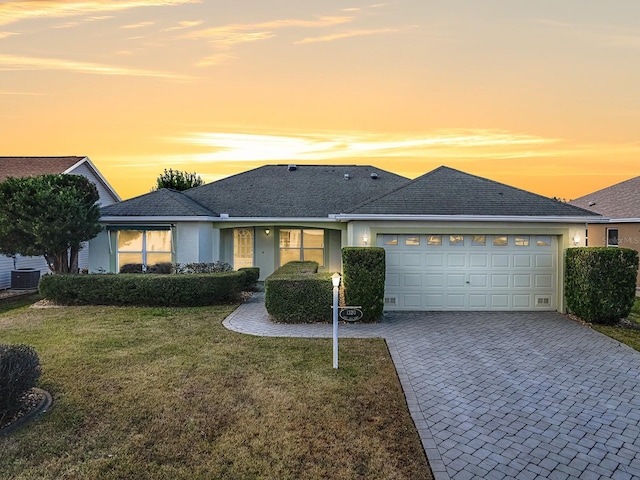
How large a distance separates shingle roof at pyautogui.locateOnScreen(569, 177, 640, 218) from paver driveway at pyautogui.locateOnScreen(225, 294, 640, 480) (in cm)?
1049

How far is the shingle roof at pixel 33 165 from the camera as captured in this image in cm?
1919

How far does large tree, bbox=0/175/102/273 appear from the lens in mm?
12781

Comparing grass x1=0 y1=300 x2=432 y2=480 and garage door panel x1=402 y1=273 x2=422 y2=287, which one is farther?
garage door panel x1=402 y1=273 x2=422 y2=287

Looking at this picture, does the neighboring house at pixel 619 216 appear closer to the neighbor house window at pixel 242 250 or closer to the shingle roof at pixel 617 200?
the shingle roof at pixel 617 200

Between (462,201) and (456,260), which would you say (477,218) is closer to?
(462,201)

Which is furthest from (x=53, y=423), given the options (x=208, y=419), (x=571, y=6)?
(x=571, y=6)

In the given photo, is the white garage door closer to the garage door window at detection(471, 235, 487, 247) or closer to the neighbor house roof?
the garage door window at detection(471, 235, 487, 247)

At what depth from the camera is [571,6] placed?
34.5 feet

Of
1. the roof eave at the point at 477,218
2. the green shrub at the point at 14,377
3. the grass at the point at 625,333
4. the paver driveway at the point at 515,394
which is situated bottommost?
the paver driveway at the point at 515,394

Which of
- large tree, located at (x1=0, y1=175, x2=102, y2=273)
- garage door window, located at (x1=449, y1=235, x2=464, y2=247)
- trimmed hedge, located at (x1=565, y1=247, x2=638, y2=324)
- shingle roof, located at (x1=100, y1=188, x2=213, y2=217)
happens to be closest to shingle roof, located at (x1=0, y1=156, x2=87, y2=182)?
shingle roof, located at (x1=100, y1=188, x2=213, y2=217)

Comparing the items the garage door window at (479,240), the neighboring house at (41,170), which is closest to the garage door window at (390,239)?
the garage door window at (479,240)

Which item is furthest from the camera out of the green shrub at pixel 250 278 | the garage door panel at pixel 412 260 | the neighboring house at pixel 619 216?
the neighboring house at pixel 619 216

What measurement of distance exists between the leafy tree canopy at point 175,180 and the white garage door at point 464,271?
83.2 feet

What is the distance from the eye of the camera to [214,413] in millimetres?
5035
